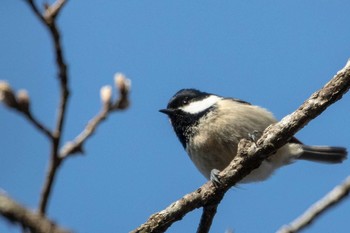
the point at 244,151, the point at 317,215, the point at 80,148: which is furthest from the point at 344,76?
the point at 80,148

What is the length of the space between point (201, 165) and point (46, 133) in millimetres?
4028

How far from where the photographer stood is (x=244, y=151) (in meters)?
3.48

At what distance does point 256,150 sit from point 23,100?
2.29 metres

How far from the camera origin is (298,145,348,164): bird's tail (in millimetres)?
6285

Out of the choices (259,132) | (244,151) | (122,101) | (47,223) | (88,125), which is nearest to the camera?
(47,223)

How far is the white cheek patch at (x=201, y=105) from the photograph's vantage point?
17.9ft

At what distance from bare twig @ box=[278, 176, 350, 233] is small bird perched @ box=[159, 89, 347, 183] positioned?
3009 millimetres

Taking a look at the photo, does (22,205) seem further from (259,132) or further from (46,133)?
(259,132)

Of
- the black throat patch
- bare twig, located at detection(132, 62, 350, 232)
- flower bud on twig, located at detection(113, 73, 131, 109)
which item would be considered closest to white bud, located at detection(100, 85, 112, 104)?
flower bud on twig, located at detection(113, 73, 131, 109)

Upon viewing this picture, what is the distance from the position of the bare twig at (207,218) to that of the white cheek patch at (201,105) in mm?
1880

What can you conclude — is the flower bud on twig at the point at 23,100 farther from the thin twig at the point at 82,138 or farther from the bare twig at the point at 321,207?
the bare twig at the point at 321,207

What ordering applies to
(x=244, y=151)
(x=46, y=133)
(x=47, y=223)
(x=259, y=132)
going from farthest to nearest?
(x=259, y=132) < (x=244, y=151) < (x=46, y=133) < (x=47, y=223)

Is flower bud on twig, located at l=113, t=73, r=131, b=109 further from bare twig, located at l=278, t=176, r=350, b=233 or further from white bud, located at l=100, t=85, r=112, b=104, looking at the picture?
bare twig, located at l=278, t=176, r=350, b=233

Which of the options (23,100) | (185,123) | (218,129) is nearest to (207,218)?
(218,129)
